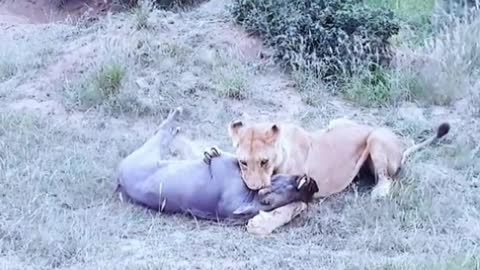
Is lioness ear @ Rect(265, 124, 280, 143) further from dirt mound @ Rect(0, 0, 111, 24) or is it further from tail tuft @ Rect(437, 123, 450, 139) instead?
dirt mound @ Rect(0, 0, 111, 24)

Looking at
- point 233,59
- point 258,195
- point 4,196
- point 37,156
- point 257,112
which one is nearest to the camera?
point 258,195

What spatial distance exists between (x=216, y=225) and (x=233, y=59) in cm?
297

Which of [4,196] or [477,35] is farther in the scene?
[477,35]

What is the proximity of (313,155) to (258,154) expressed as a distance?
593 mm

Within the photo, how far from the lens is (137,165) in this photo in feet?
21.4

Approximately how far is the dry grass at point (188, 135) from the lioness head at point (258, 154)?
297 millimetres

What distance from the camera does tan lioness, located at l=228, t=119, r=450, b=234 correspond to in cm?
595

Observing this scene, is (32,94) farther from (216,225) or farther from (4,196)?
(216,225)

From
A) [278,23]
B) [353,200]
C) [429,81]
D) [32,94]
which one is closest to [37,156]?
[32,94]

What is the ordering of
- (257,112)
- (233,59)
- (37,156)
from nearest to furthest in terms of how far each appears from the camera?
1. (37,156)
2. (257,112)
3. (233,59)

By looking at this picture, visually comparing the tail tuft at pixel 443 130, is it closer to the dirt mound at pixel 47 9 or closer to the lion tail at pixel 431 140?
the lion tail at pixel 431 140

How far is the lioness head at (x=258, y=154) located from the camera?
595 cm

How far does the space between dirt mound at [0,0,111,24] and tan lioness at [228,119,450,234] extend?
577cm

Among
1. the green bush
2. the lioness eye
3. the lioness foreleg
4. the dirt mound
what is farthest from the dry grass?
the dirt mound
